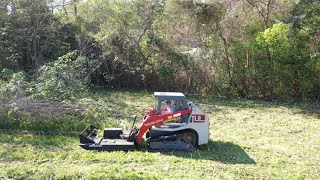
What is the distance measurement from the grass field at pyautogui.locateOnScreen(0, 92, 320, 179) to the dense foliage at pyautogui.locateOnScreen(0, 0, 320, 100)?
176 inches

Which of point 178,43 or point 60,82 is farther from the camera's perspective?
point 178,43

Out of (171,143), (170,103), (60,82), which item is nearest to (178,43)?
(60,82)

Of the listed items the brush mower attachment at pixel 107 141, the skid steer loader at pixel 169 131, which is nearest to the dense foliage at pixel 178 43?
the brush mower attachment at pixel 107 141

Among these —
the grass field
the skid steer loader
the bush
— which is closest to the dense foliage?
the bush

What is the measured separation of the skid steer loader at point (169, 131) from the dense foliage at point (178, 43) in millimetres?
5327

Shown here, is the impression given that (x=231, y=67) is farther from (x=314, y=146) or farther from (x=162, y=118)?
(x=162, y=118)

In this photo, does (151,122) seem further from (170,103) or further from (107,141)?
(107,141)

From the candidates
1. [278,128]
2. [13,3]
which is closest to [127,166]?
[278,128]

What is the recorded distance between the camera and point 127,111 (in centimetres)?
1092

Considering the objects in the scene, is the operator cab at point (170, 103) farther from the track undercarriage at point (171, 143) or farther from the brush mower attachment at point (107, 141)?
the brush mower attachment at point (107, 141)

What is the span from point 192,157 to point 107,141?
180 cm

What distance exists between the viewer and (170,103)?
7.28 m

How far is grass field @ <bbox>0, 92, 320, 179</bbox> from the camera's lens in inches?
213

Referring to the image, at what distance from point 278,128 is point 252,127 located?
71cm
